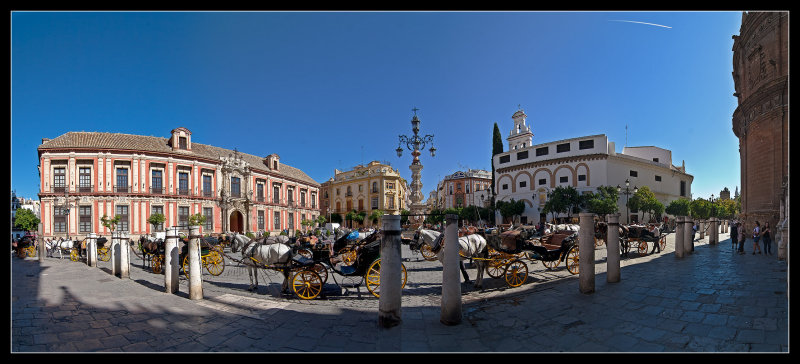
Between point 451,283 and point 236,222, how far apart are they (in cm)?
3466

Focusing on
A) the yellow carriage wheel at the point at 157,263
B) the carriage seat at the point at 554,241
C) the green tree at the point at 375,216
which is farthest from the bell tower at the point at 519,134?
the yellow carriage wheel at the point at 157,263

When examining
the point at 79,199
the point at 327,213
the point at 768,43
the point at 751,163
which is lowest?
the point at 327,213

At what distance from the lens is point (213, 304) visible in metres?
5.72

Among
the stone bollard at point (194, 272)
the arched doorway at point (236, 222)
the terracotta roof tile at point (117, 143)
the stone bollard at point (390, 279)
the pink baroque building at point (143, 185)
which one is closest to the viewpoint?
the stone bollard at point (390, 279)

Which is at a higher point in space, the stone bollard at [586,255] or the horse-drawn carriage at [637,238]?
the stone bollard at [586,255]

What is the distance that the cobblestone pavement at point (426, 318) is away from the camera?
372 cm

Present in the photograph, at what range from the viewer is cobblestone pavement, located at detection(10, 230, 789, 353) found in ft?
12.2

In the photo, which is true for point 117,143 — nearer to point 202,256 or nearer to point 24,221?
point 202,256

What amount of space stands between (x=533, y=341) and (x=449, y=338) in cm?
98

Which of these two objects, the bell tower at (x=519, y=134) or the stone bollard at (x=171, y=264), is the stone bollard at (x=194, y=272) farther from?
the bell tower at (x=519, y=134)

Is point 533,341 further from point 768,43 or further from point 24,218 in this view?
point 24,218

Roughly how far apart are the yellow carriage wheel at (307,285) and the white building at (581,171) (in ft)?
124
